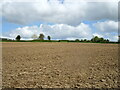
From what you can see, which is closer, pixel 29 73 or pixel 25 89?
pixel 25 89

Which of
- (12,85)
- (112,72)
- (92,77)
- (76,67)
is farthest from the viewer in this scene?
(76,67)

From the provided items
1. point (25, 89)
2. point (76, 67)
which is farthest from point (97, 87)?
point (25, 89)

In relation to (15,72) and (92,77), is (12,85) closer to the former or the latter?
(15,72)

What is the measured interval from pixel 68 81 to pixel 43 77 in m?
1.13

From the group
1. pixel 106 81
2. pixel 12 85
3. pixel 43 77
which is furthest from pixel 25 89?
pixel 106 81

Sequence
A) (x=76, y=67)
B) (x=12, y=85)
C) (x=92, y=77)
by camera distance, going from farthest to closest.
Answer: (x=76, y=67), (x=92, y=77), (x=12, y=85)

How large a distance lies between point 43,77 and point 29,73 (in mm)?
869

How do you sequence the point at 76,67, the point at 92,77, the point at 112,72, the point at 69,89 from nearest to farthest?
1. the point at 69,89
2. the point at 92,77
3. the point at 112,72
4. the point at 76,67

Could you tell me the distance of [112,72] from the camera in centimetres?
565

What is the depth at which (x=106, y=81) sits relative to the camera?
4.79m

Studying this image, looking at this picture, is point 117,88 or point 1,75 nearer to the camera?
point 117,88

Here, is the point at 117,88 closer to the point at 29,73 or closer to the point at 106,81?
the point at 106,81

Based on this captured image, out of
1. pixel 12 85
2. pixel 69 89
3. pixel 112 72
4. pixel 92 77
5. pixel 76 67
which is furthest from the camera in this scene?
pixel 76 67

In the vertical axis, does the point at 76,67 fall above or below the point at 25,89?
above
